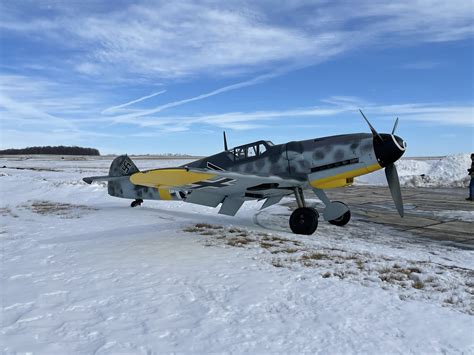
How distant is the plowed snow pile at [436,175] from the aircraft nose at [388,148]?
16246 millimetres

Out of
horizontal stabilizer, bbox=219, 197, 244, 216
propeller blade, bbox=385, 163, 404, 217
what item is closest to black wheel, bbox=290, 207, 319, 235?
horizontal stabilizer, bbox=219, 197, 244, 216

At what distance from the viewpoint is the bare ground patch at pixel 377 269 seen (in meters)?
4.06

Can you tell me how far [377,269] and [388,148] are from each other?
10.3ft

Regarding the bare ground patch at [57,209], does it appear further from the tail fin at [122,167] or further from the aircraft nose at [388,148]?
the aircraft nose at [388,148]

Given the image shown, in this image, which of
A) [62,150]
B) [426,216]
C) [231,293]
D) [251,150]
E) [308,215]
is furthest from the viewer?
[62,150]

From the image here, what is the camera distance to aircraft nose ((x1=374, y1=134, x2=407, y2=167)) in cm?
719

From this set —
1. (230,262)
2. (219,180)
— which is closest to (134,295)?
(230,262)

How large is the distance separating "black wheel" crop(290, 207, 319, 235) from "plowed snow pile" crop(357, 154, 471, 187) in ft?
53.9

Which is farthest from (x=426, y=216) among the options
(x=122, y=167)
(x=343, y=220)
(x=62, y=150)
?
(x=62, y=150)

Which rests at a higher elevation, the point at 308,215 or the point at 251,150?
the point at 251,150

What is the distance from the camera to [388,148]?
721cm

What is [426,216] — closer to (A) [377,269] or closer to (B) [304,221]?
(B) [304,221]

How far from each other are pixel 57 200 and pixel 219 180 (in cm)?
952

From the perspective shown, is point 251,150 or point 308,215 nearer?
point 308,215
